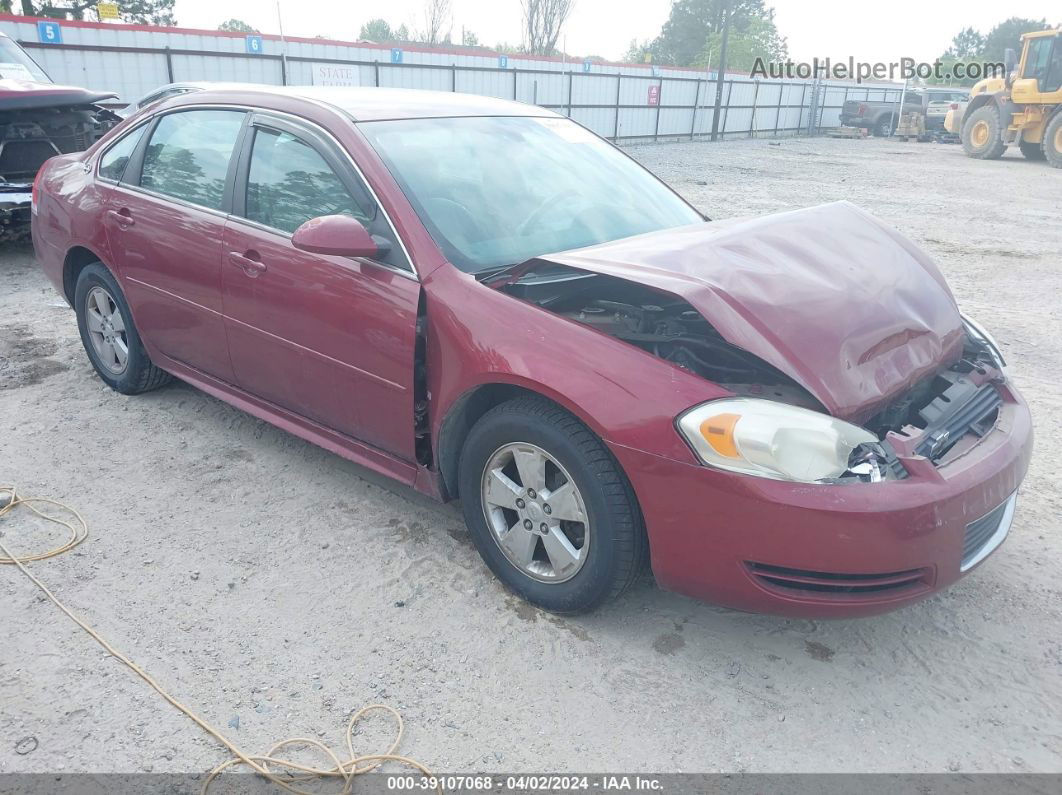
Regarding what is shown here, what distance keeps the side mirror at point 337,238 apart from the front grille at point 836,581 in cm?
168

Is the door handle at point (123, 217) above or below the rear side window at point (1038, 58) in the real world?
below

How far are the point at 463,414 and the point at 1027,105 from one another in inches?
937

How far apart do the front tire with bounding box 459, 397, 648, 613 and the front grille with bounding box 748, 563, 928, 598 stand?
400 mm

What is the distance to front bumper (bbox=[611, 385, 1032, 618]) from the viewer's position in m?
2.29

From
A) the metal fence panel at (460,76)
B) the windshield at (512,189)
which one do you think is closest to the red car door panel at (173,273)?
the windshield at (512,189)

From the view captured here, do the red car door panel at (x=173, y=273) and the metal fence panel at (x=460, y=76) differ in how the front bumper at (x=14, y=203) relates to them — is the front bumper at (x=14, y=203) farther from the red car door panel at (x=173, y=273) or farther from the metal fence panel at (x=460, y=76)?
the metal fence panel at (x=460, y=76)

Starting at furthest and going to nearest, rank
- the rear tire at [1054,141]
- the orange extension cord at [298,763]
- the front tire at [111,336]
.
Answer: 1. the rear tire at [1054,141]
2. the front tire at [111,336]
3. the orange extension cord at [298,763]

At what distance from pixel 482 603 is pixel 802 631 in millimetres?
1110

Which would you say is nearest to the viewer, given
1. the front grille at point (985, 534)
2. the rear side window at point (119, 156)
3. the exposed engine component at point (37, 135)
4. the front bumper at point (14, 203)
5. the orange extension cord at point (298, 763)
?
the orange extension cord at point (298, 763)

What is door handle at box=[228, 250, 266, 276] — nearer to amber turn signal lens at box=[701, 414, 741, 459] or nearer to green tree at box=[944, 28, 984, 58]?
amber turn signal lens at box=[701, 414, 741, 459]

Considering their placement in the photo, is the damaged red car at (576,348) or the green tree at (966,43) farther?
the green tree at (966,43)

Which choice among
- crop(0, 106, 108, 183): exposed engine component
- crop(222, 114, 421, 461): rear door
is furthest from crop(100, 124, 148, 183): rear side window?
crop(0, 106, 108, 183): exposed engine component

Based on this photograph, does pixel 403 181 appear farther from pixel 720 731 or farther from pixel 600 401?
pixel 720 731

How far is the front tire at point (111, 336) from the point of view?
4426mm
